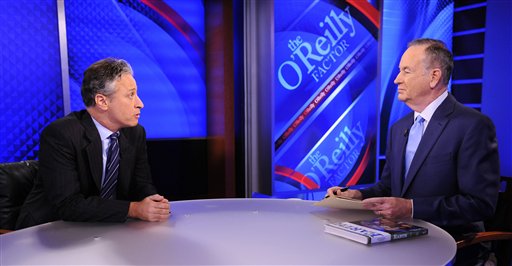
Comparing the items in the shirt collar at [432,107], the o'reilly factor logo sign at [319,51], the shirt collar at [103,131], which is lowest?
the shirt collar at [103,131]

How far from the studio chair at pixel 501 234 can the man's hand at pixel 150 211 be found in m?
1.17

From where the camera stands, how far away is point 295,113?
3.87 metres

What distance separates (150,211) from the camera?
65.2 inches

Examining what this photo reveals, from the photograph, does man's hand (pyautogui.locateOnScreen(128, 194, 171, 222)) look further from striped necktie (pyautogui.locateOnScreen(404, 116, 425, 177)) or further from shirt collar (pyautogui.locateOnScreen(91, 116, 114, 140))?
striped necktie (pyautogui.locateOnScreen(404, 116, 425, 177))

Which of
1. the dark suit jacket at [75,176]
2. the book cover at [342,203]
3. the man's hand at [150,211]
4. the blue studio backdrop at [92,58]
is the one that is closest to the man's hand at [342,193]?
the book cover at [342,203]

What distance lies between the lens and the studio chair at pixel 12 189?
6.51ft

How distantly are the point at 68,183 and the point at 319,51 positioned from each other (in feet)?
8.99

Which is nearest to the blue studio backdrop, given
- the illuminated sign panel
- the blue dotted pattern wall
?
the blue dotted pattern wall

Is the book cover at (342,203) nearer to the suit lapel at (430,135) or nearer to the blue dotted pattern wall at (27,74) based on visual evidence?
the suit lapel at (430,135)

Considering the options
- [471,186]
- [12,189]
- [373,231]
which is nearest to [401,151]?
[471,186]

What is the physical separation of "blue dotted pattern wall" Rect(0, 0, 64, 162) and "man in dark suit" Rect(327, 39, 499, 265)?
252 centimetres

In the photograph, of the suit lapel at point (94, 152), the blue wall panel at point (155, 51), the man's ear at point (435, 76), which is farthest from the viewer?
the blue wall panel at point (155, 51)

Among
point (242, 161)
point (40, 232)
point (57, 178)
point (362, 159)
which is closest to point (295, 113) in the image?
point (242, 161)

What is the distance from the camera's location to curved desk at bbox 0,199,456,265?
1251 mm
